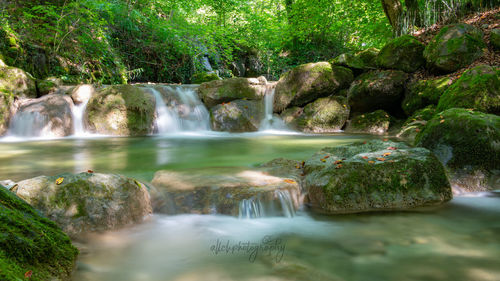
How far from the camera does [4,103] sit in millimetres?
7988

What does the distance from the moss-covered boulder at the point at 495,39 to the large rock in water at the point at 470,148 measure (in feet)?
16.8

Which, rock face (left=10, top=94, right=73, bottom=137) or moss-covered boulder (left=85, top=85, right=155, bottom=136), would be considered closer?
rock face (left=10, top=94, right=73, bottom=137)

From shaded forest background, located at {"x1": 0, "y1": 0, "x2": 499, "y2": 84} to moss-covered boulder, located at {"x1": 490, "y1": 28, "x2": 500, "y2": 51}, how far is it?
2.32 metres

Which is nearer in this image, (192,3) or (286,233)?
(286,233)

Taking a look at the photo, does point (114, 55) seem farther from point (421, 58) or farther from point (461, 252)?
point (461, 252)

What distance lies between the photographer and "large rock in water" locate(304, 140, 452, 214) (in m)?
3.10

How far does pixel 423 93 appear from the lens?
7.93 meters

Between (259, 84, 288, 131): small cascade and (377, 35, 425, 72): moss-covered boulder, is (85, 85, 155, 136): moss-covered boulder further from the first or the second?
(377, 35, 425, 72): moss-covered boulder

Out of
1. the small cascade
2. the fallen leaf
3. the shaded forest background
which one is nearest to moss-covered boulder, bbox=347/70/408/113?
the small cascade

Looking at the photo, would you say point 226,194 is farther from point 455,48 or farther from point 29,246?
point 455,48

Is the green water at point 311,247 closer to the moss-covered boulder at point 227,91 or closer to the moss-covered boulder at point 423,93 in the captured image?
the moss-covered boulder at point 423,93

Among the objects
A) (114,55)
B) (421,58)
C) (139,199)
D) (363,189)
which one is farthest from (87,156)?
(421,58)

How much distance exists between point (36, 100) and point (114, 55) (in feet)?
13.1

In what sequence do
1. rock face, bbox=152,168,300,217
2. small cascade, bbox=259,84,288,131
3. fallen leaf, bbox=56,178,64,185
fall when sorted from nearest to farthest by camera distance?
fallen leaf, bbox=56,178,64,185 < rock face, bbox=152,168,300,217 < small cascade, bbox=259,84,288,131
